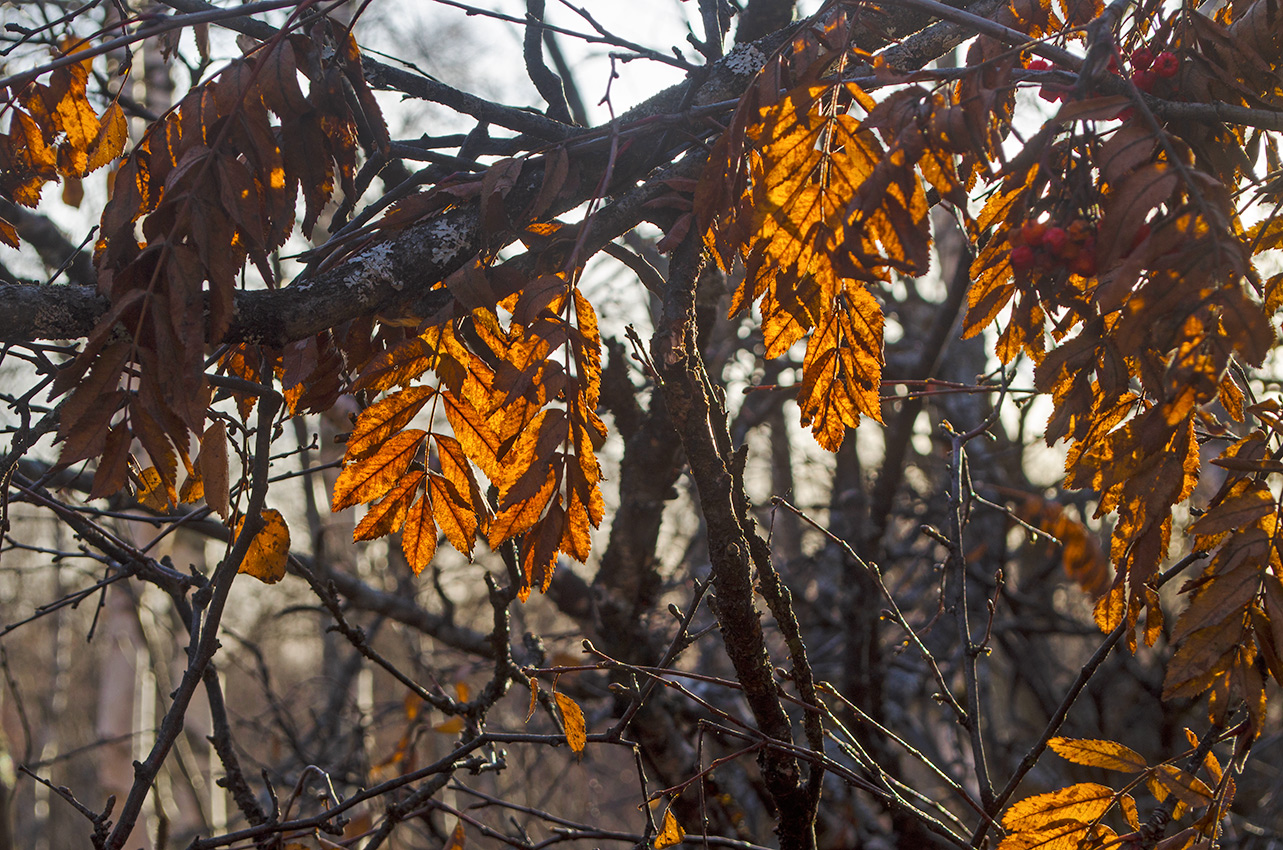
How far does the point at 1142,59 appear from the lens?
3.76 feet

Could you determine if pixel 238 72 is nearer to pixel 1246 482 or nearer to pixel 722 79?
pixel 722 79

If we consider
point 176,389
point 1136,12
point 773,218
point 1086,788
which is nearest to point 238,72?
point 176,389

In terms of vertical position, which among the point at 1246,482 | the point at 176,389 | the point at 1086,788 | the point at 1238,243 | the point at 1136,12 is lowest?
the point at 1086,788

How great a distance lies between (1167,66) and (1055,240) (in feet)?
1.45

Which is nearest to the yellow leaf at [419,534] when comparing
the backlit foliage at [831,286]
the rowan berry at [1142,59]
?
the backlit foliage at [831,286]

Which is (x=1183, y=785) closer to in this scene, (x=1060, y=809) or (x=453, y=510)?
(x=1060, y=809)

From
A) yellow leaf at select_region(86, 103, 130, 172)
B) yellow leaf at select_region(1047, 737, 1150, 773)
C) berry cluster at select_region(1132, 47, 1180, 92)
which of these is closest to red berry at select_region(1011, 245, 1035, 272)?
berry cluster at select_region(1132, 47, 1180, 92)

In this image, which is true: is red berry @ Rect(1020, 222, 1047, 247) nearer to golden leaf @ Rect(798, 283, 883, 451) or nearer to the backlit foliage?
the backlit foliage

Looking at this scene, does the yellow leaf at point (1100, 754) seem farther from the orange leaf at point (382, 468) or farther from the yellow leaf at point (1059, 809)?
the orange leaf at point (382, 468)

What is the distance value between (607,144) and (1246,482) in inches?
35.6

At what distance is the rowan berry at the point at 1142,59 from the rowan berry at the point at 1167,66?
4 cm

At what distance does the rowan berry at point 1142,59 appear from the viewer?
1139 millimetres

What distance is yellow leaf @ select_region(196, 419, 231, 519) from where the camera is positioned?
1.03 m

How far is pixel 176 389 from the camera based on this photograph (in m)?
0.82
